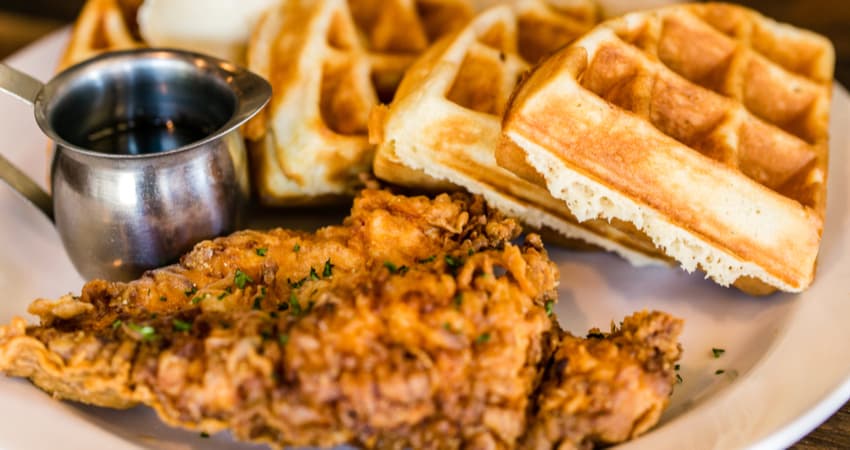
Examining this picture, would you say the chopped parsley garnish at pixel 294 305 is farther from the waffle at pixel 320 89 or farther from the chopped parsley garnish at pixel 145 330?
the waffle at pixel 320 89

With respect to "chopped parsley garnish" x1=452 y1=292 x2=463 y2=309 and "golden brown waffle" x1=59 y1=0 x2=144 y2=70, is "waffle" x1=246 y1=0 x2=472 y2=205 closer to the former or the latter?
"golden brown waffle" x1=59 y1=0 x2=144 y2=70

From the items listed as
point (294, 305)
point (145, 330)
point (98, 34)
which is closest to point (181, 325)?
point (145, 330)

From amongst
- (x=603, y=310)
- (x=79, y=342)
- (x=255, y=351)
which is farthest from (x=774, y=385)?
(x=79, y=342)

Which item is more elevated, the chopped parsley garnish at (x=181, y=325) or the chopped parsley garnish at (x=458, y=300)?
the chopped parsley garnish at (x=458, y=300)

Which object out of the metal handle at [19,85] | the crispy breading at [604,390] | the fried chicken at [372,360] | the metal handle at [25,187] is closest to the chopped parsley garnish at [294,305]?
the fried chicken at [372,360]

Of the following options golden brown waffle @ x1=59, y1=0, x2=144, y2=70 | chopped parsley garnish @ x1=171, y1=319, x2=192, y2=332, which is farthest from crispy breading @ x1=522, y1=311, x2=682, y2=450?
golden brown waffle @ x1=59, y1=0, x2=144, y2=70

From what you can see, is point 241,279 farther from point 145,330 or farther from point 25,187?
point 25,187
